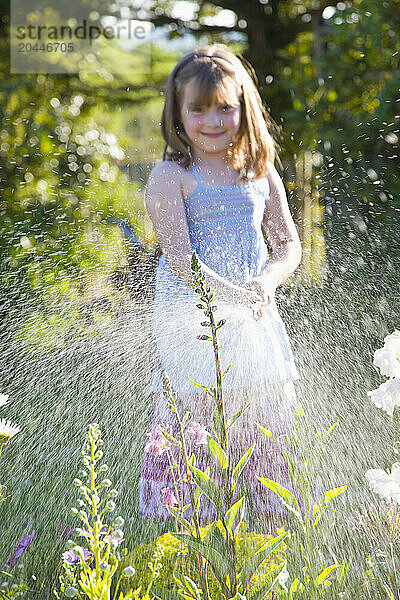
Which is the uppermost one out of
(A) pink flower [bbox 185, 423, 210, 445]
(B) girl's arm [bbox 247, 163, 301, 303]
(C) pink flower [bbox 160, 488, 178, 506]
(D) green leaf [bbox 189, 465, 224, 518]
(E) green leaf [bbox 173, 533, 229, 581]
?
(B) girl's arm [bbox 247, 163, 301, 303]

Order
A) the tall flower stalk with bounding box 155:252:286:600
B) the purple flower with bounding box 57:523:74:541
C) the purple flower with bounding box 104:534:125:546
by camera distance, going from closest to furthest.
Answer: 1. the tall flower stalk with bounding box 155:252:286:600
2. the purple flower with bounding box 104:534:125:546
3. the purple flower with bounding box 57:523:74:541

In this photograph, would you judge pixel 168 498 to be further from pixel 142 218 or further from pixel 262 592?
pixel 142 218

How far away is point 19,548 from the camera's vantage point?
1890mm

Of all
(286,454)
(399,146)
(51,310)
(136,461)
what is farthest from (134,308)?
(286,454)

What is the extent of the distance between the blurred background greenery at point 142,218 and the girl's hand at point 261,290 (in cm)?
86

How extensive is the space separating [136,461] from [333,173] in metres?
2.18

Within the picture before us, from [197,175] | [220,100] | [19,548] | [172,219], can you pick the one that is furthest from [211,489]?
[220,100]

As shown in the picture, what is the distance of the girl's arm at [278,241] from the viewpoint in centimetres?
217

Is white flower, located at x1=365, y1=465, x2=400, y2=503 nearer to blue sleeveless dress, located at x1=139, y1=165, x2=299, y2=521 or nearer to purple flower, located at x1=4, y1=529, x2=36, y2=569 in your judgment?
blue sleeveless dress, located at x1=139, y1=165, x2=299, y2=521

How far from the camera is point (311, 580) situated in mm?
1286

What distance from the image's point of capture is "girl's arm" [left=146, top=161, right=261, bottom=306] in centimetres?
216

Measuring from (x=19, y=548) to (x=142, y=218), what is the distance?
3.04 metres

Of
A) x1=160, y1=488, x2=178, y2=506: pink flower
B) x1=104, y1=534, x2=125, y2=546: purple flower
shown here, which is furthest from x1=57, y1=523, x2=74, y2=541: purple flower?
x1=104, y1=534, x2=125, y2=546: purple flower

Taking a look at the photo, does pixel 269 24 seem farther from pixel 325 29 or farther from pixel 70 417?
pixel 70 417
